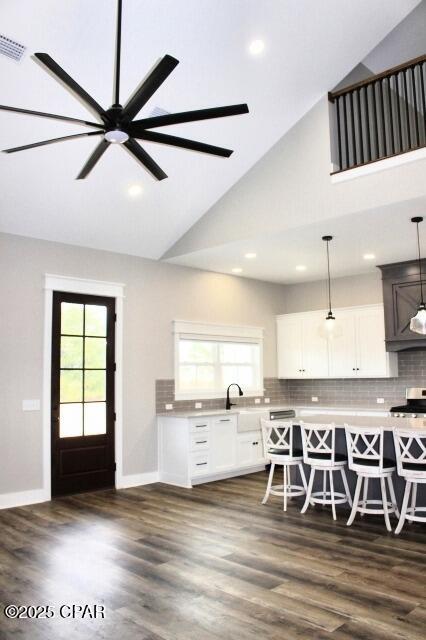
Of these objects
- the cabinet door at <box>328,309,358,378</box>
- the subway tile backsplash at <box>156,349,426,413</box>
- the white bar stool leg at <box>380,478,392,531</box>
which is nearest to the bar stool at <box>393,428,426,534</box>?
the white bar stool leg at <box>380,478,392,531</box>

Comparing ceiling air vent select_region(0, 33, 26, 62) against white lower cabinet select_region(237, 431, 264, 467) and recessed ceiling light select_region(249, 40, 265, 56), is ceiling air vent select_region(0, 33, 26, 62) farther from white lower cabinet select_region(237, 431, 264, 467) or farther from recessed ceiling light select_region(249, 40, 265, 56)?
white lower cabinet select_region(237, 431, 264, 467)

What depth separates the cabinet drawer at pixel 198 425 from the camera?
6.61 meters

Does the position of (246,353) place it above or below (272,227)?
below

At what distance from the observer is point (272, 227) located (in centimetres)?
599

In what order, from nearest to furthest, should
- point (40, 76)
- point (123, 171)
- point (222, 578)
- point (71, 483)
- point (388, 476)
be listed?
point (222, 578) → point (40, 76) → point (388, 476) → point (123, 171) → point (71, 483)

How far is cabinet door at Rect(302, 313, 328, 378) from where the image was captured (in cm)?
838

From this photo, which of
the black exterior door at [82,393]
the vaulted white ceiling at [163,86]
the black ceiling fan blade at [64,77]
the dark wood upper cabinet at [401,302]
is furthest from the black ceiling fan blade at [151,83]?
the dark wood upper cabinet at [401,302]

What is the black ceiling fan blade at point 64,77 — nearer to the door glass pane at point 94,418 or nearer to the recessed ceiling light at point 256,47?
the recessed ceiling light at point 256,47

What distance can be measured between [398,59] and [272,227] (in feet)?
8.92

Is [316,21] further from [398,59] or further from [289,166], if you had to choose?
[398,59]

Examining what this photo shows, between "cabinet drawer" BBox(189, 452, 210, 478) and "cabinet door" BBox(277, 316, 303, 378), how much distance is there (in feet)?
8.54

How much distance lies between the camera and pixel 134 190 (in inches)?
235

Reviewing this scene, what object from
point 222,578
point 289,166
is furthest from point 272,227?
point 222,578

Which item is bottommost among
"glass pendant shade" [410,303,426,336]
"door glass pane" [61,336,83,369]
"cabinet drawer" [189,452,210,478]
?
"cabinet drawer" [189,452,210,478]
